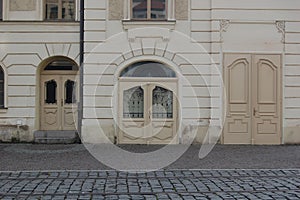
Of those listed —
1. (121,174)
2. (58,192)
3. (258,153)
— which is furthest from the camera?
(258,153)

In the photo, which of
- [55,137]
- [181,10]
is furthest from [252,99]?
[55,137]

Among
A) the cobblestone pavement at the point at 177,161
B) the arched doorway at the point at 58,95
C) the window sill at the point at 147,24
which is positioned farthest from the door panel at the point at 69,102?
the window sill at the point at 147,24

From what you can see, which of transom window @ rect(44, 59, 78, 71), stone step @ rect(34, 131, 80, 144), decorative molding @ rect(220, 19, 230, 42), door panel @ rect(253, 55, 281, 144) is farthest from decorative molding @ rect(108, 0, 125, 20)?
door panel @ rect(253, 55, 281, 144)

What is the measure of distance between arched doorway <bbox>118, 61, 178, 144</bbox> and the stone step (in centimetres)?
174

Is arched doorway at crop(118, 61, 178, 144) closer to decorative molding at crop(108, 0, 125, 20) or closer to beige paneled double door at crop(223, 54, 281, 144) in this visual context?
decorative molding at crop(108, 0, 125, 20)

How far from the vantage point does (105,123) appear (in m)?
13.7

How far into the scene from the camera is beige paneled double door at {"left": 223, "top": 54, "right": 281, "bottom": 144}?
13.8m

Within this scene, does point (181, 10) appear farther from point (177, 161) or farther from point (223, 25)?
point (177, 161)

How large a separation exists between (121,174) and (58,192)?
189 centimetres

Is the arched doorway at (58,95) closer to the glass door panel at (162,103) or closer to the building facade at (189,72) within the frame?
the building facade at (189,72)

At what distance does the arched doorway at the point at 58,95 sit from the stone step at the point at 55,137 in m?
0.58

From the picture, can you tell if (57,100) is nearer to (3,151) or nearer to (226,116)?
(3,151)

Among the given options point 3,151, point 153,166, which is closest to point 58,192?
point 153,166

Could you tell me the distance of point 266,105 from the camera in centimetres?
1384
